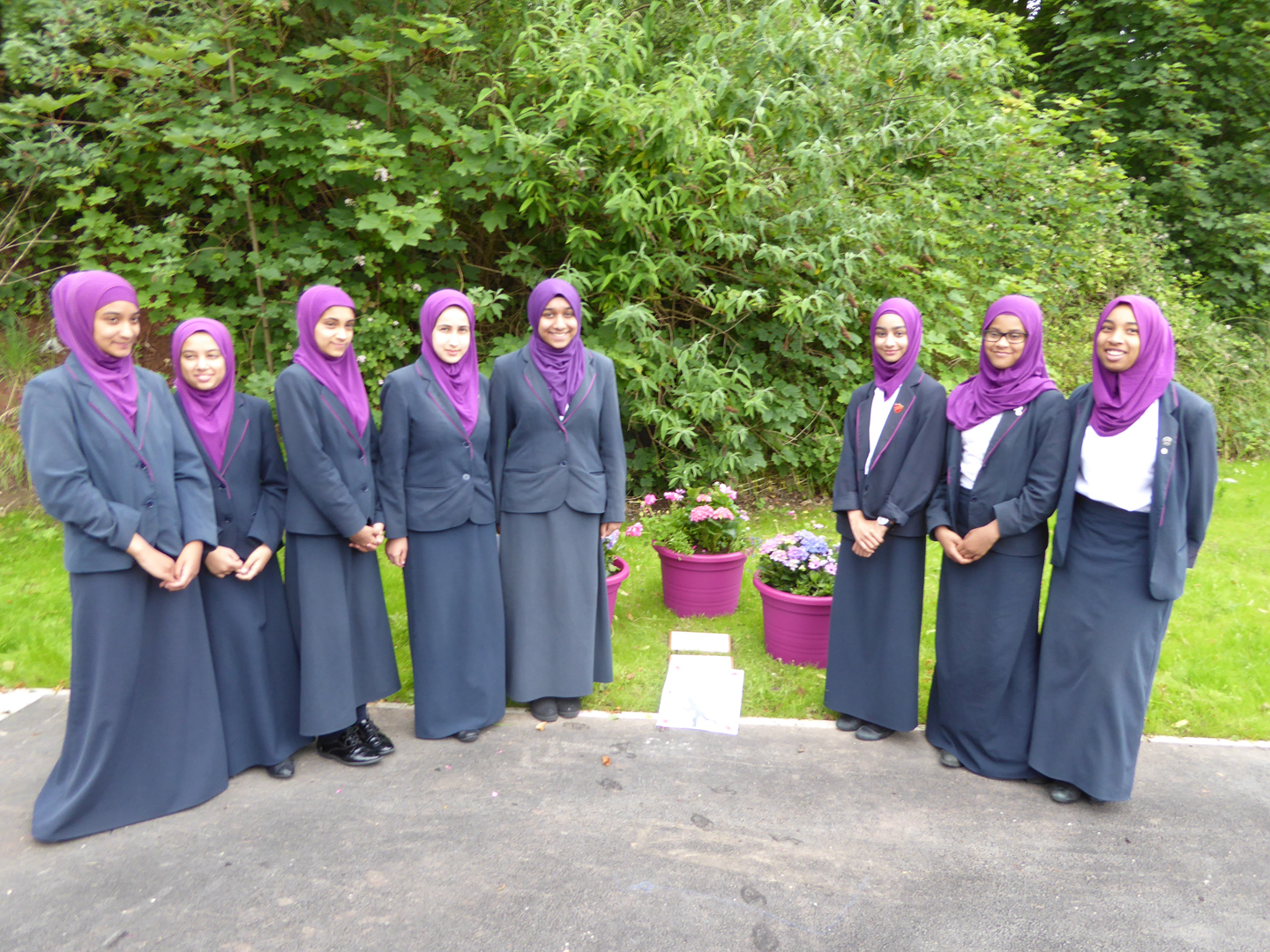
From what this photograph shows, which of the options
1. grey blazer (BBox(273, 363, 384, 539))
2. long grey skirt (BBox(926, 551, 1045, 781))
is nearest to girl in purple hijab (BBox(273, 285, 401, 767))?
grey blazer (BBox(273, 363, 384, 539))

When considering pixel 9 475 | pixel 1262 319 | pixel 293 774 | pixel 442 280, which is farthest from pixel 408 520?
pixel 1262 319

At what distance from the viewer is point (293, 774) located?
3574mm

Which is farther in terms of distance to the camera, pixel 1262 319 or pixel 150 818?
pixel 1262 319

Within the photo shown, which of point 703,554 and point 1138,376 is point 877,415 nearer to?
point 1138,376

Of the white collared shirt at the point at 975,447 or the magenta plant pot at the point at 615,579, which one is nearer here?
the white collared shirt at the point at 975,447

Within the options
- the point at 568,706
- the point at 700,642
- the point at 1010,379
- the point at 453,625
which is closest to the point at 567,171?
the point at 700,642

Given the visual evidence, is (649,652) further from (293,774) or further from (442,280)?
(442,280)

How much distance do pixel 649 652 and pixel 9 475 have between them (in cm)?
562

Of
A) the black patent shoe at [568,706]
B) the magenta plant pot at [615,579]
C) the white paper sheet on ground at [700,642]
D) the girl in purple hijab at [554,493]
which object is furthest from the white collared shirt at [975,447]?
the black patent shoe at [568,706]

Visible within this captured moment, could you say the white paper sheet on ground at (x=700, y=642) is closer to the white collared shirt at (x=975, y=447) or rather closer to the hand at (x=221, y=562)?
the white collared shirt at (x=975, y=447)

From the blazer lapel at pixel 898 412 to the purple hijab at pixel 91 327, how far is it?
9.88 feet

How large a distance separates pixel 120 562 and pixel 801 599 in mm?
3185

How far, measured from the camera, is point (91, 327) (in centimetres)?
296

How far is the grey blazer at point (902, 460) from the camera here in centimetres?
367
